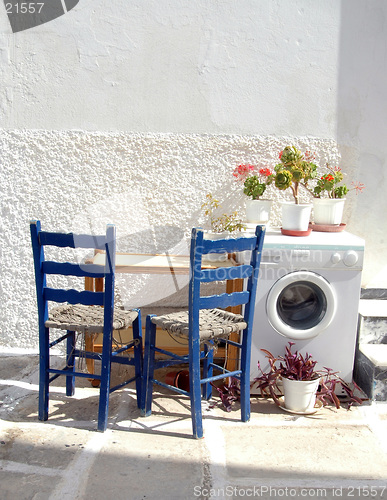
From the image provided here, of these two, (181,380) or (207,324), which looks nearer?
(207,324)

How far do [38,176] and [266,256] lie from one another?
5.39 ft

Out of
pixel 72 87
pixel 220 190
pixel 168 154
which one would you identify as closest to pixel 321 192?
pixel 220 190

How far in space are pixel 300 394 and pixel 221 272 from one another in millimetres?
909

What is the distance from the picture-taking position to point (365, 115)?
3.68 meters

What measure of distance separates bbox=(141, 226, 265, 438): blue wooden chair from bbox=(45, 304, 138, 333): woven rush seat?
0.48 feet

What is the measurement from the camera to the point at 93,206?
3688 millimetres

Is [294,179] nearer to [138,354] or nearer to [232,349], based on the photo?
[232,349]

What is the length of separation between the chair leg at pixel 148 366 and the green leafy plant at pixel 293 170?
1179 millimetres

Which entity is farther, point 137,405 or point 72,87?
point 72,87

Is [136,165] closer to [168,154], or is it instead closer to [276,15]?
[168,154]

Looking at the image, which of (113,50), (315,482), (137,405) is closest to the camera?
(315,482)

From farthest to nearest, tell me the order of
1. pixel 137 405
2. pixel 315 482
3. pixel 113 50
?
pixel 113 50, pixel 137 405, pixel 315 482

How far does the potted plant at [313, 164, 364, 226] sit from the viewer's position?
339 cm

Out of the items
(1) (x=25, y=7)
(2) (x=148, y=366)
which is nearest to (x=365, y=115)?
(2) (x=148, y=366)
